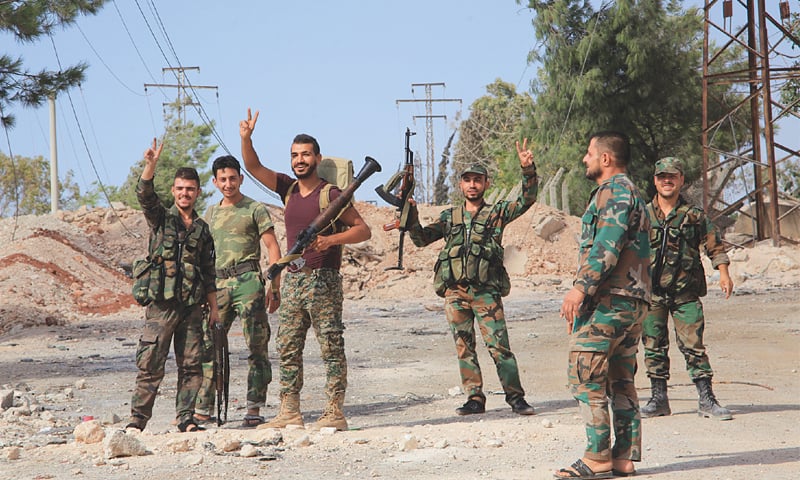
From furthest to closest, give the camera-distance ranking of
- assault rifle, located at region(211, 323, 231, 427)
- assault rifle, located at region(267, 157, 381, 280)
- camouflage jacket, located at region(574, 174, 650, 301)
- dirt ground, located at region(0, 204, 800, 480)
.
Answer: assault rifle, located at region(211, 323, 231, 427) → assault rifle, located at region(267, 157, 381, 280) → dirt ground, located at region(0, 204, 800, 480) → camouflage jacket, located at region(574, 174, 650, 301)

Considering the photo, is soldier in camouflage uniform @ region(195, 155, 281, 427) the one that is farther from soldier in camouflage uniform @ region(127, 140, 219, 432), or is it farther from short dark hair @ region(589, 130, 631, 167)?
short dark hair @ region(589, 130, 631, 167)

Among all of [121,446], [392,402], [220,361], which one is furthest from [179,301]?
[392,402]

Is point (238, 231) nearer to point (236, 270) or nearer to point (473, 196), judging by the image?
point (236, 270)

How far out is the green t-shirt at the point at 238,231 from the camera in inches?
286

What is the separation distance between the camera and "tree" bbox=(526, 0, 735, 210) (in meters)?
32.1

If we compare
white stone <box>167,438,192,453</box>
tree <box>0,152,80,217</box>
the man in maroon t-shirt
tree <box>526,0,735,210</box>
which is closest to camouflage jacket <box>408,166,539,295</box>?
the man in maroon t-shirt

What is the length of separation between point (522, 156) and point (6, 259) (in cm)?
1810

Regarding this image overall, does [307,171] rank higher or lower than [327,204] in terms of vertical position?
higher

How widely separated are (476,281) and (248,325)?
175cm

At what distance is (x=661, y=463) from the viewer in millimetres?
5383

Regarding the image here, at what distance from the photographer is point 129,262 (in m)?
29.4

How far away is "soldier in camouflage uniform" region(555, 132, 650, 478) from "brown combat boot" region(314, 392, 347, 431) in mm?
2006

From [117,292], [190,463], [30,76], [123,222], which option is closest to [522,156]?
[190,463]

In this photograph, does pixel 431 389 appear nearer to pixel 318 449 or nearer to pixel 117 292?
pixel 318 449
